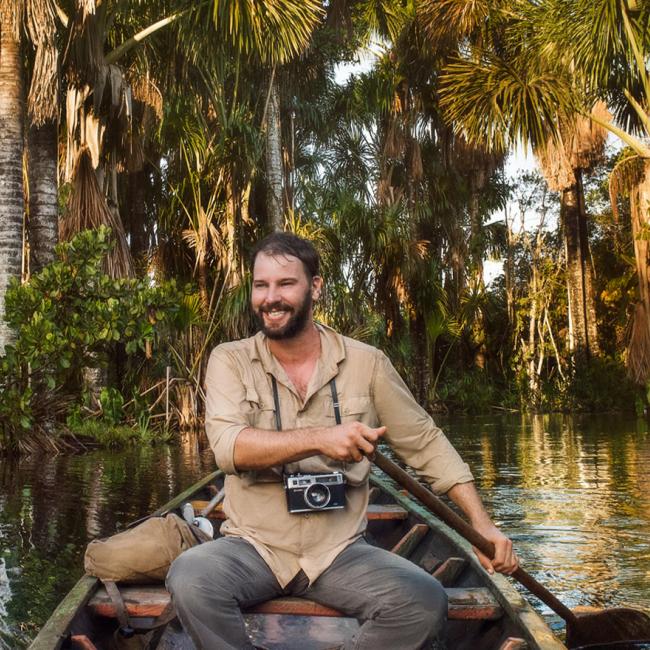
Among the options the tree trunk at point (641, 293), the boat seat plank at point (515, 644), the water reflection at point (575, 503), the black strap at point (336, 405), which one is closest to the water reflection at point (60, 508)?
the black strap at point (336, 405)

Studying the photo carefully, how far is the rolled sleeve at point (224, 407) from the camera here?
312cm

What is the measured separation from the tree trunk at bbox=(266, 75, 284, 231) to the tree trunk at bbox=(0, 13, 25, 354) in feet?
19.3

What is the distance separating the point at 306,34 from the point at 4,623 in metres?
10.4

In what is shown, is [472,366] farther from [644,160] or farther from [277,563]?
[277,563]

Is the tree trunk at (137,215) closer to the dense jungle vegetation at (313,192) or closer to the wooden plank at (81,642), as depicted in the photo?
the dense jungle vegetation at (313,192)

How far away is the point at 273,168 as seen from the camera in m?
17.0

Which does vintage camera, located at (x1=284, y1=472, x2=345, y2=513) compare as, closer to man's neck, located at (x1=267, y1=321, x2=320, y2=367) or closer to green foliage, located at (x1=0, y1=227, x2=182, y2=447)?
man's neck, located at (x1=267, y1=321, x2=320, y2=367)

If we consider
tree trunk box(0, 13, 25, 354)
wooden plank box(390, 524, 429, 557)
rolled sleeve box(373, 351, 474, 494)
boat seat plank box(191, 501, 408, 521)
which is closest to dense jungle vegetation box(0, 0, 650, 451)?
tree trunk box(0, 13, 25, 354)

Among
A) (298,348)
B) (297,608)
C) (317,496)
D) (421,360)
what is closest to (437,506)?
(317,496)

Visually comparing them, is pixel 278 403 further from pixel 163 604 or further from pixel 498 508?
pixel 498 508

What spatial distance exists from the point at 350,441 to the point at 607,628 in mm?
2193

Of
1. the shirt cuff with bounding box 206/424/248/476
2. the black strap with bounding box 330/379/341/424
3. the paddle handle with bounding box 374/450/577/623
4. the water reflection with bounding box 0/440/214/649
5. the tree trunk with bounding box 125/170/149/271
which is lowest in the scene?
the water reflection with bounding box 0/440/214/649

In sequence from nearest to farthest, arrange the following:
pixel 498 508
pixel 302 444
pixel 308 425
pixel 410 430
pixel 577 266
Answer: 1. pixel 302 444
2. pixel 308 425
3. pixel 410 430
4. pixel 498 508
5. pixel 577 266

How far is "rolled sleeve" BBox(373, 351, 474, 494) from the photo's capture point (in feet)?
11.1
